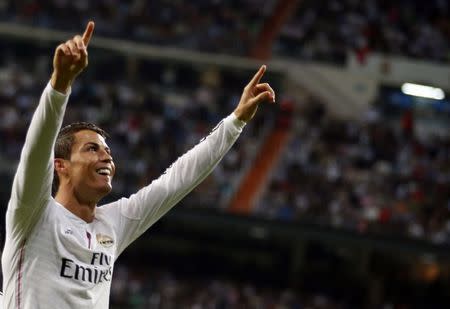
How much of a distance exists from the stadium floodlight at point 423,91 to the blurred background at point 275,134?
0.17 feet

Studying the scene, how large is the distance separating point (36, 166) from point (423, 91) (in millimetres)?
26554

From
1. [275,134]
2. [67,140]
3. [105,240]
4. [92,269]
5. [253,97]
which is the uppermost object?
[275,134]

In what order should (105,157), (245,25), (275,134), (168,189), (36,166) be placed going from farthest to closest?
(245,25) → (275,134) → (168,189) → (105,157) → (36,166)

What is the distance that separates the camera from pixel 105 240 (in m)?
4.65

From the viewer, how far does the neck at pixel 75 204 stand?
4.59 m

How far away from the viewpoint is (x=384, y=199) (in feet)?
77.3

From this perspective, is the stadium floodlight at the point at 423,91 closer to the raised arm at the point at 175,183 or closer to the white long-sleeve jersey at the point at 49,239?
the raised arm at the point at 175,183

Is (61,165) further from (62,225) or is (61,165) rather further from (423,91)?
(423,91)

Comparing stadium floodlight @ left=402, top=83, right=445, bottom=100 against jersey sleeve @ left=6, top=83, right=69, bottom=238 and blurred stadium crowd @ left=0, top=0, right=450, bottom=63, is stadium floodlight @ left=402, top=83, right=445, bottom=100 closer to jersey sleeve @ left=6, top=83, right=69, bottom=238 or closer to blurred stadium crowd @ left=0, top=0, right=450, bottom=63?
blurred stadium crowd @ left=0, top=0, right=450, bottom=63

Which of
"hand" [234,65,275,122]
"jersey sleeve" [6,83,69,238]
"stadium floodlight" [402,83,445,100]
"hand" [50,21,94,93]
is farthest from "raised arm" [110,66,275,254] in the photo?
"stadium floodlight" [402,83,445,100]

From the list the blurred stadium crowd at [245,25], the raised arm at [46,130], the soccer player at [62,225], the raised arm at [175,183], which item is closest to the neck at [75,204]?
the soccer player at [62,225]

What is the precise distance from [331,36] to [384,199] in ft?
23.6

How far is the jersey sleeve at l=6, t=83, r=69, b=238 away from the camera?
393cm

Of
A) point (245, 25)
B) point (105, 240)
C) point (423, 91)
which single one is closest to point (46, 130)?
point (105, 240)
